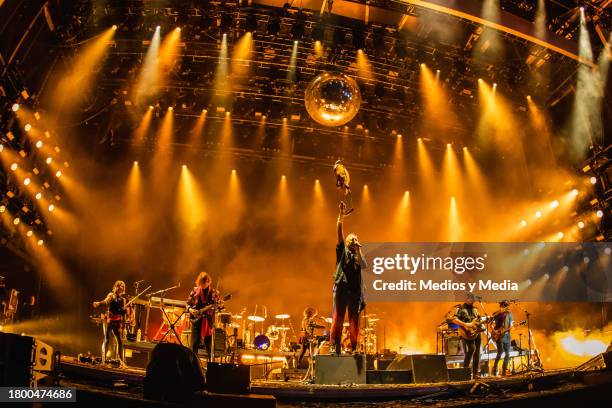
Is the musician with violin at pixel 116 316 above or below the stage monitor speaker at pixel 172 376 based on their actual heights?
above

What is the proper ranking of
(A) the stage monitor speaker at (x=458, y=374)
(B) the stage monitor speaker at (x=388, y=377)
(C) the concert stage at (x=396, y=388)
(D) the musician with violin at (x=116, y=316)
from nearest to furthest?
(C) the concert stage at (x=396, y=388), (B) the stage monitor speaker at (x=388, y=377), (A) the stage monitor speaker at (x=458, y=374), (D) the musician with violin at (x=116, y=316)

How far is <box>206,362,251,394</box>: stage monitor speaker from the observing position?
14.6 feet

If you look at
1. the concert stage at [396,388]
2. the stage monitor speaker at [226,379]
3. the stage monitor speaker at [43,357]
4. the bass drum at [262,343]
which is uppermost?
the bass drum at [262,343]

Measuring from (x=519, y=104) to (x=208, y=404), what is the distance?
12.3 metres

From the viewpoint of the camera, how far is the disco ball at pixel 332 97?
6.20 m

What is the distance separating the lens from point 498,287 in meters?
13.3

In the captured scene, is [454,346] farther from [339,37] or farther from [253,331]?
[339,37]

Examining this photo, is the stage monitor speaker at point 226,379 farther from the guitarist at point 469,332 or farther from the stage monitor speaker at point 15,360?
the guitarist at point 469,332

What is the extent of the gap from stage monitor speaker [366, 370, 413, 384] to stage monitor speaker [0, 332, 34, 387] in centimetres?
358


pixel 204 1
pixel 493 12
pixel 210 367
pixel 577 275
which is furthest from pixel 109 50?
pixel 577 275

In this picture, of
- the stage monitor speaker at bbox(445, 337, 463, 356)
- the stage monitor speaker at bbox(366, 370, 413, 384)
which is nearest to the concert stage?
the stage monitor speaker at bbox(366, 370, 413, 384)

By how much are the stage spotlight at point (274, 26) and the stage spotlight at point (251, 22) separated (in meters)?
0.35

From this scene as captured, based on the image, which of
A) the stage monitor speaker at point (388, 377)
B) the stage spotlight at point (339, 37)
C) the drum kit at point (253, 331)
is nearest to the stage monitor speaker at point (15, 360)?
the stage monitor speaker at point (388, 377)

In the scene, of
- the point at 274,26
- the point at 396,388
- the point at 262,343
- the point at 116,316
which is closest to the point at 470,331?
the point at 396,388
